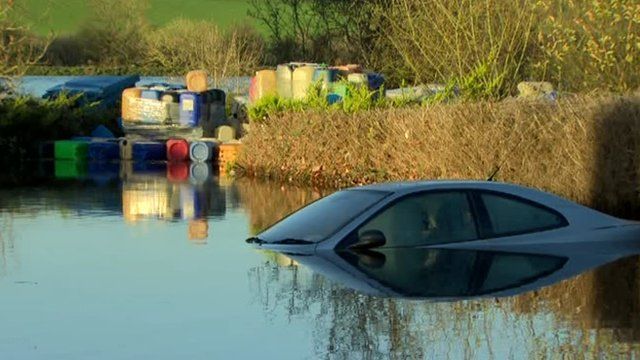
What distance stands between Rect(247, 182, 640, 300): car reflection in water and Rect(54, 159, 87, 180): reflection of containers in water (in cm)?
1776

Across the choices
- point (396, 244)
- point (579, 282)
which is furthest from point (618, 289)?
point (396, 244)

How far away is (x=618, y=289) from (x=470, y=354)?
3.94 meters

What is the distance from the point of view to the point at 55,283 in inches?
633

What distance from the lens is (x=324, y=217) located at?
1770 centimetres

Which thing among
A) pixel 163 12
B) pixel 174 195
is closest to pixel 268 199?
pixel 174 195

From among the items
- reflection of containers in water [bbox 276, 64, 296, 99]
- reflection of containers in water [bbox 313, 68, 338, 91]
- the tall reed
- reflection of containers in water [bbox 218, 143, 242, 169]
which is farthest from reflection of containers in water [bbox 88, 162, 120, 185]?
the tall reed

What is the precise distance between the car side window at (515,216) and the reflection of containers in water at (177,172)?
54.4ft

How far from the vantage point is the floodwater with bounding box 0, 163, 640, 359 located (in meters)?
12.1

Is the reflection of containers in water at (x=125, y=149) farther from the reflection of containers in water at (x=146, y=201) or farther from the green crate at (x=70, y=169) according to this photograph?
the reflection of containers in water at (x=146, y=201)

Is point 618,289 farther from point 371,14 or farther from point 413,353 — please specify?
point 371,14

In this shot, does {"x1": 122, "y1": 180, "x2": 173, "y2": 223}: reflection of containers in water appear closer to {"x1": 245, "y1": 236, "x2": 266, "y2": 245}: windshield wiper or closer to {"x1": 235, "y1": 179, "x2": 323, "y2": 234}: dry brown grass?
{"x1": 235, "y1": 179, "x2": 323, "y2": 234}: dry brown grass

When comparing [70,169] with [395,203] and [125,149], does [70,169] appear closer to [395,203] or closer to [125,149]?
[125,149]

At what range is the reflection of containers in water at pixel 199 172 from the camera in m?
34.2

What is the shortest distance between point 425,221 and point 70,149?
25.3 m
